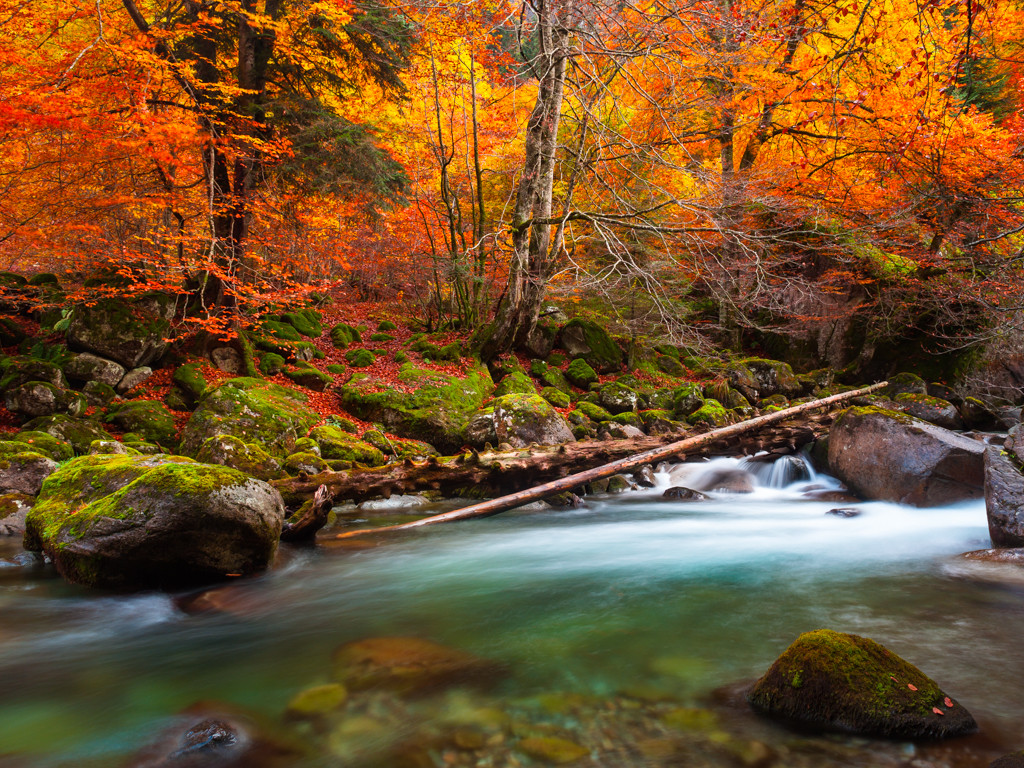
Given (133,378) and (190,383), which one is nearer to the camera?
(133,378)

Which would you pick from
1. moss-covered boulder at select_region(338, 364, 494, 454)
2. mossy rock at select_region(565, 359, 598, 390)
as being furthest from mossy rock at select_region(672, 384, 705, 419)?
moss-covered boulder at select_region(338, 364, 494, 454)

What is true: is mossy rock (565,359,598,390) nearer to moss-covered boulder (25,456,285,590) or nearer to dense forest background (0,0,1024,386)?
dense forest background (0,0,1024,386)

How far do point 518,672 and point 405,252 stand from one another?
14.9 meters

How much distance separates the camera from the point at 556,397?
12.6 metres

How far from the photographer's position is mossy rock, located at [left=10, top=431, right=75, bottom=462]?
711cm

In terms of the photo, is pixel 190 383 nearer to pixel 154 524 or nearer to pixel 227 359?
pixel 227 359

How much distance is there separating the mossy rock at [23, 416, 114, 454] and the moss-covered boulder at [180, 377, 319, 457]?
3.54ft

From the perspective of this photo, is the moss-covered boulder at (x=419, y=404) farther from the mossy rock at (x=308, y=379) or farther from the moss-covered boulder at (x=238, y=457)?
the moss-covered boulder at (x=238, y=457)

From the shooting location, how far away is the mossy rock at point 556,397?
12453 mm

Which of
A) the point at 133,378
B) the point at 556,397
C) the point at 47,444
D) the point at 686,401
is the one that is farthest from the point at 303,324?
the point at 686,401

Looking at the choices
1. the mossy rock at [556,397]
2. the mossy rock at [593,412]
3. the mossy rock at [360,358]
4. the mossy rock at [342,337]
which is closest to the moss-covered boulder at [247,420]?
the mossy rock at [360,358]

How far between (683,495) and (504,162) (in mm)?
11193

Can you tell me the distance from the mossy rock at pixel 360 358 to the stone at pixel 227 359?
255 centimetres

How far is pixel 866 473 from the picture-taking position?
8.02m
